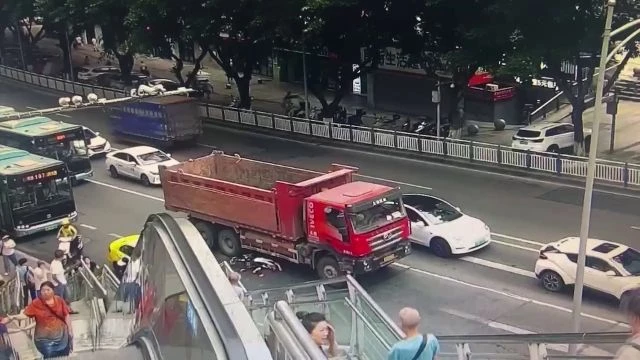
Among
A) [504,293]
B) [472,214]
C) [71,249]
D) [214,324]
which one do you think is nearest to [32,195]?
[71,249]

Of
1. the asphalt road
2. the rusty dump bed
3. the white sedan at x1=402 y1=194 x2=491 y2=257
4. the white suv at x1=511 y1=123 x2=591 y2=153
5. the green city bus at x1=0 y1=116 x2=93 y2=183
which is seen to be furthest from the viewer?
the white suv at x1=511 y1=123 x2=591 y2=153

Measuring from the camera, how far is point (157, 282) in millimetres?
6348

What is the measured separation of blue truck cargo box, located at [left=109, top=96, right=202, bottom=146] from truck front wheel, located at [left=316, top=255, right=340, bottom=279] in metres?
15.4

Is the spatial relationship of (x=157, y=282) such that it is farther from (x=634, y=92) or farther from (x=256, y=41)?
(x=634, y=92)

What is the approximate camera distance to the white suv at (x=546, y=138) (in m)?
30.3

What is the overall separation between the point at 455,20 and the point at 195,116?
10.7 m

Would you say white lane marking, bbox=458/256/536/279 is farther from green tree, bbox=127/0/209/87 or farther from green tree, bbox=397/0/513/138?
green tree, bbox=127/0/209/87

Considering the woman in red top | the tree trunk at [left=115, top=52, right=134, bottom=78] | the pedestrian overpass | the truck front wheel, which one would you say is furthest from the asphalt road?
the tree trunk at [left=115, top=52, right=134, bottom=78]

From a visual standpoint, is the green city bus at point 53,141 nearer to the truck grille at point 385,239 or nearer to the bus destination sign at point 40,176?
the bus destination sign at point 40,176

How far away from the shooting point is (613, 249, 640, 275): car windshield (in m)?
17.2

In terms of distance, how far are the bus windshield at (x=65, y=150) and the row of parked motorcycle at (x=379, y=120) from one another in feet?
35.3

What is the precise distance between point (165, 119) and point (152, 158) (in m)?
3.95

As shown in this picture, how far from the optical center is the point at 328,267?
19.0 m

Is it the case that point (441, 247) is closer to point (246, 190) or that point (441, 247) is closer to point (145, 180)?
point (246, 190)
